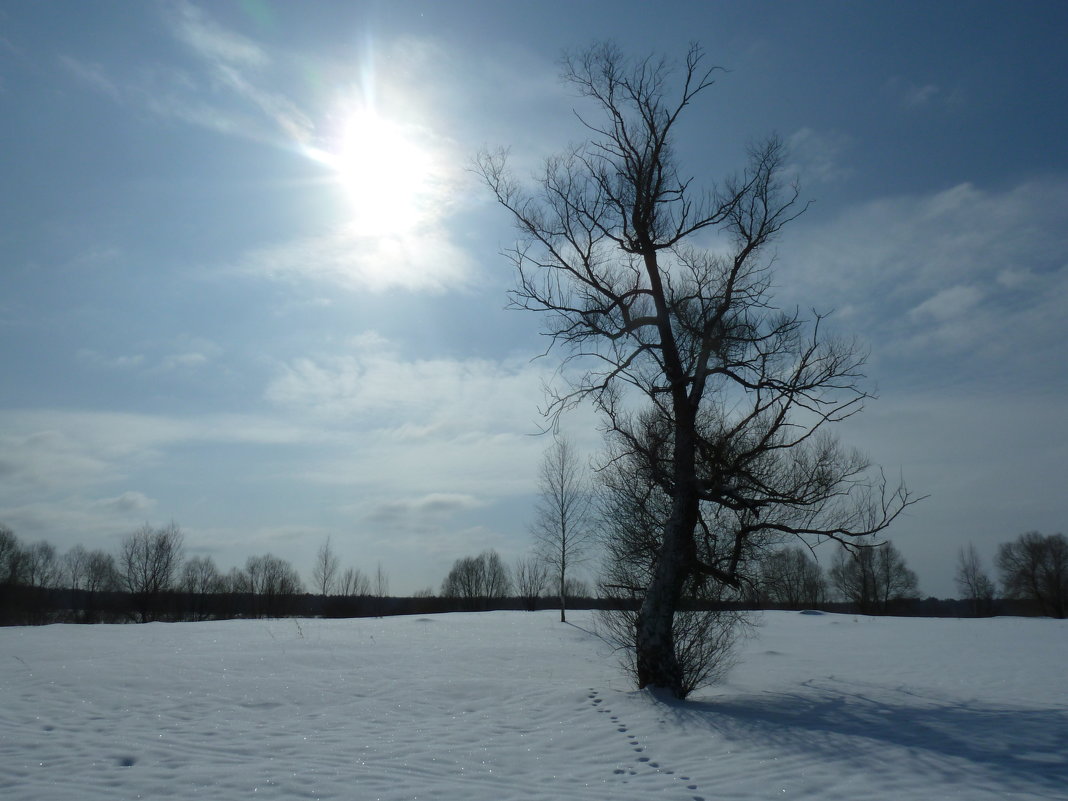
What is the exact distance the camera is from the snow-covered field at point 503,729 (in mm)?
6816

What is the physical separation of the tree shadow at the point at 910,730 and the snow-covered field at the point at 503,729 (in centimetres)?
4

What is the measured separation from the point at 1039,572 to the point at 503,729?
6539 centimetres

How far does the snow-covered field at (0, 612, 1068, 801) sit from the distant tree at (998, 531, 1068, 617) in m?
50.0

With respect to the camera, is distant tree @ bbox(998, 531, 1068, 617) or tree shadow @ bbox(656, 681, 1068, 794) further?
distant tree @ bbox(998, 531, 1068, 617)

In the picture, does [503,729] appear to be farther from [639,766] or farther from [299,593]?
[299,593]

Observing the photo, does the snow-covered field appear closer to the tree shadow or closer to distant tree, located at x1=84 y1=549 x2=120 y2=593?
the tree shadow

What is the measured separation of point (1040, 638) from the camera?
24406 mm

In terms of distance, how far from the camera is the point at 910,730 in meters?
8.99

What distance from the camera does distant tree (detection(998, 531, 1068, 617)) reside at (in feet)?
183

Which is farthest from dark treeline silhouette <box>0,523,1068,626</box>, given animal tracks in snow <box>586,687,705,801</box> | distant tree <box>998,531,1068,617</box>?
animal tracks in snow <box>586,687,705,801</box>

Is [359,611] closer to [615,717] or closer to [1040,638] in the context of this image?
[1040,638]

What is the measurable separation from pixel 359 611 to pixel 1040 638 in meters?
58.9

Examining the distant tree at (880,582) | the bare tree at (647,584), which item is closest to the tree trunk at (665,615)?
the bare tree at (647,584)

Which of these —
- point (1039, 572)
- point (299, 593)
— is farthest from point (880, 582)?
point (299, 593)
